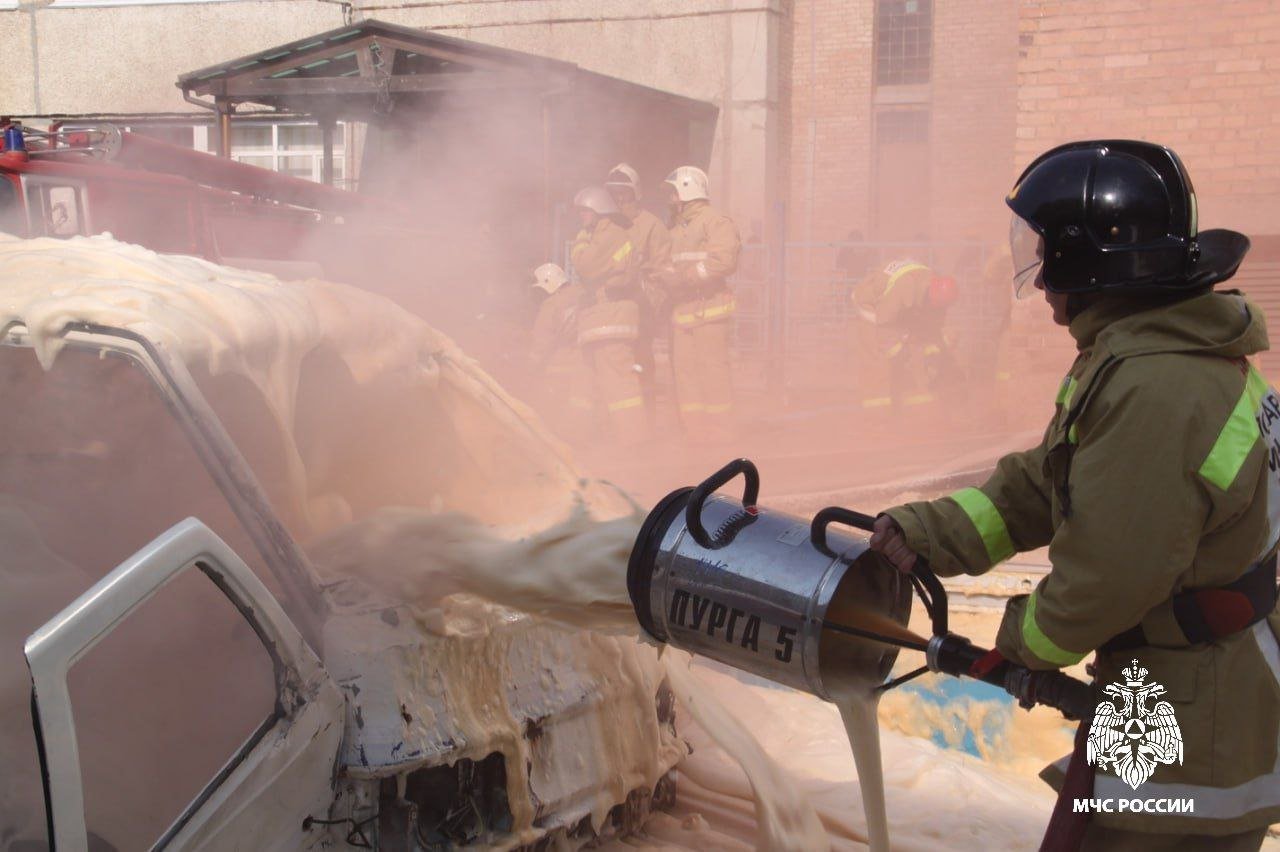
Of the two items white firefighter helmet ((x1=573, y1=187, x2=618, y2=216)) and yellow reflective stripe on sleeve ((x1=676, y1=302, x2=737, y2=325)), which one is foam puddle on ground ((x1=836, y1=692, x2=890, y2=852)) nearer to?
Answer: yellow reflective stripe on sleeve ((x1=676, y1=302, x2=737, y2=325))

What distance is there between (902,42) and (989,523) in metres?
19.9

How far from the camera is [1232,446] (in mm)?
1913

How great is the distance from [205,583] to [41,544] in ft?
1.14

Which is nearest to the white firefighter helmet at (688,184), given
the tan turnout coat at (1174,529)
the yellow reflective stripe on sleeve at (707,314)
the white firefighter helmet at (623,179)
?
the white firefighter helmet at (623,179)

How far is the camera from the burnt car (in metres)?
2.06

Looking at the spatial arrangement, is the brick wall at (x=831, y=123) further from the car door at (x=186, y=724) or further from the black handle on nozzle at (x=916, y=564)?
the car door at (x=186, y=724)

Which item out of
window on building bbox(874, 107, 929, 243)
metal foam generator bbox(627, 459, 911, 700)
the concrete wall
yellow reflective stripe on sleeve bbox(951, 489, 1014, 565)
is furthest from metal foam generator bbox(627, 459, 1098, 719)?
window on building bbox(874, 107, 929, 243)

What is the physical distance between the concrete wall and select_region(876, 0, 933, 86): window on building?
14.3 ft

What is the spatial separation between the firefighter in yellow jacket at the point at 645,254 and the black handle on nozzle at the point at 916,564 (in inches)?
309

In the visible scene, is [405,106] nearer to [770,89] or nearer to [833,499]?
[770,89]

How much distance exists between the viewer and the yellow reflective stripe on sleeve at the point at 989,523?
7.48ft

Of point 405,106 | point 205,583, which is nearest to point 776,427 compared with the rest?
point 405,106

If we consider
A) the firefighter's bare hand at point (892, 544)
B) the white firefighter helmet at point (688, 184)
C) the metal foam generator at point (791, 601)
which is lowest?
the metal foam generator at point (791, 601)

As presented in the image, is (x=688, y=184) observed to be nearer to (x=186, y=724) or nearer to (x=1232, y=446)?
(x=186, y=724)
